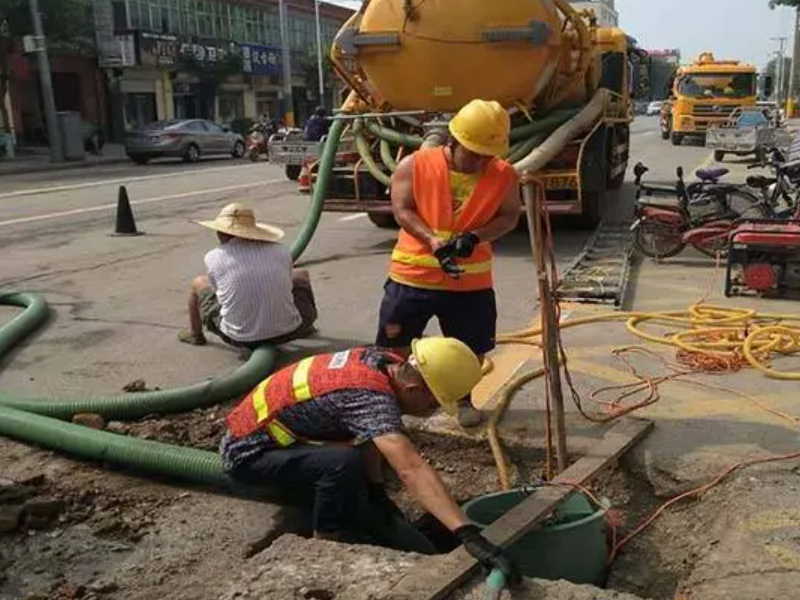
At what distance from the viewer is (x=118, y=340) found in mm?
6367

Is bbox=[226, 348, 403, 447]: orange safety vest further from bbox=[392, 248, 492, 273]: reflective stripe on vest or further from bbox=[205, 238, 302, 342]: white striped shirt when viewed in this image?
bbox=[205, 238, 302, 342]: white striped shirt

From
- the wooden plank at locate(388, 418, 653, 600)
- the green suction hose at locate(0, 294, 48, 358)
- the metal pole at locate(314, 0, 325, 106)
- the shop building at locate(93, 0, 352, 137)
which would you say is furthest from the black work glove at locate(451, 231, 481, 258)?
the metal pole at locate(314, 0, 325, 106)

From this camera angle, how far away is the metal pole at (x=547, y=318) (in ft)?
12.7

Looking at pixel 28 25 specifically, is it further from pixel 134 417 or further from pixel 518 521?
pixel 518 521

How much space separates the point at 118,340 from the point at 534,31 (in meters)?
4.62

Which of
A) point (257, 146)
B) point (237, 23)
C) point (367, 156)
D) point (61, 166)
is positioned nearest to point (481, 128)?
point (367, 156)

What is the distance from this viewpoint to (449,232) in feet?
14.0

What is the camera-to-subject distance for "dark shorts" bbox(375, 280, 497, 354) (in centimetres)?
437

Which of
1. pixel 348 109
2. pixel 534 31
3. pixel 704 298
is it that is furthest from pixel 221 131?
pixel 704 298

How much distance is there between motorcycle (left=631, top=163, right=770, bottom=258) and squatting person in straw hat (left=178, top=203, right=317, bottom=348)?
14.3 feet

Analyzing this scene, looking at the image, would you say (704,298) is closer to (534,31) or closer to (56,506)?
(534,31)

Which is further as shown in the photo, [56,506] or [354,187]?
[354,187]

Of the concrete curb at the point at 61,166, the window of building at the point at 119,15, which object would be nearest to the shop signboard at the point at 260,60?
the window of building at the point at 119,15

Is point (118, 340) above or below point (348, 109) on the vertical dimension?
below
